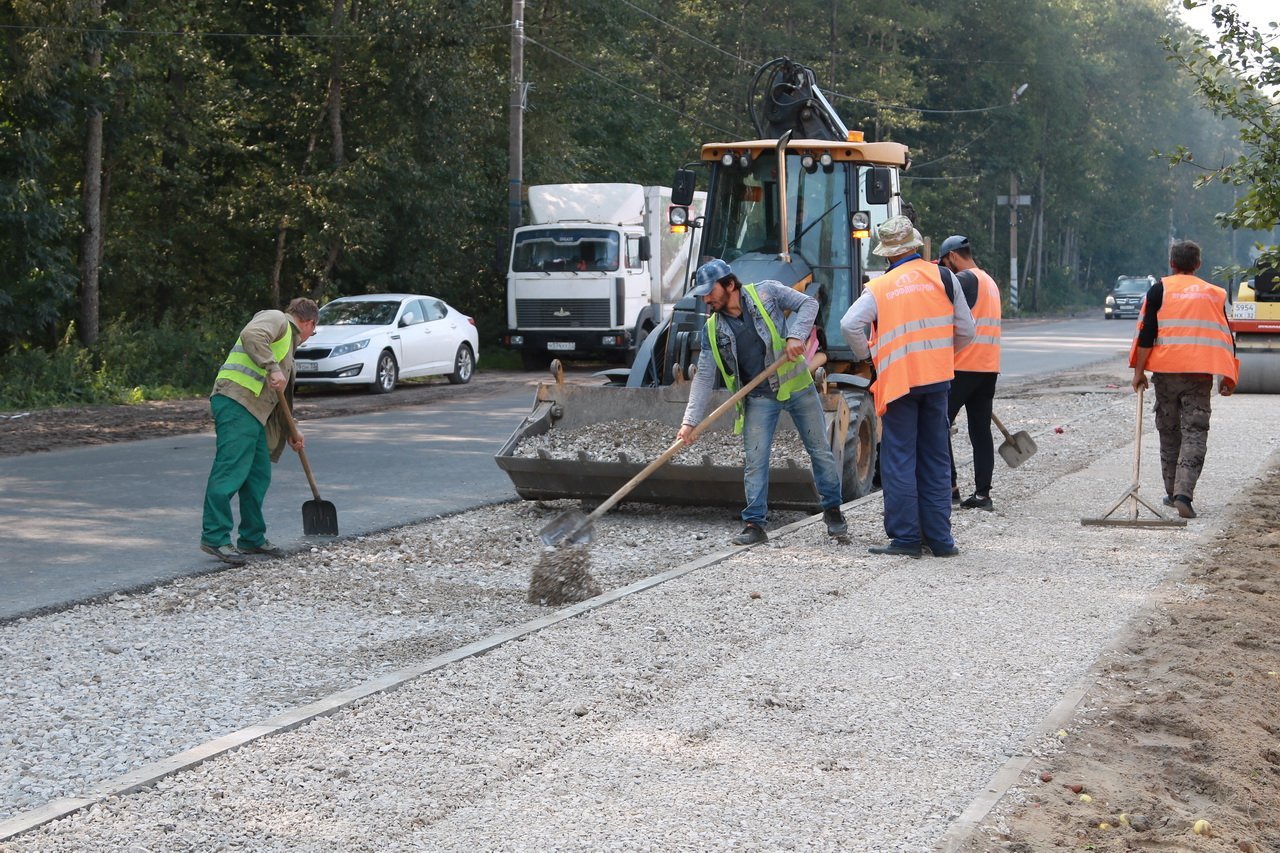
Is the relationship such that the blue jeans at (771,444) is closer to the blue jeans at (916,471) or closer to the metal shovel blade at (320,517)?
the blue jeans at (916,471)

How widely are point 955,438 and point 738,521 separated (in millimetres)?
6010

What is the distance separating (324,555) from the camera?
959cm

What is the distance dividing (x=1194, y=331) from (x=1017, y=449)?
1999 millimetres

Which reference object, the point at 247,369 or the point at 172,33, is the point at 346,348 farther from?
the point at 247,369

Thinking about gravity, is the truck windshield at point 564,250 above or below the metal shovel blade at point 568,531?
above

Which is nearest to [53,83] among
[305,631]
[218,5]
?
[218,5]

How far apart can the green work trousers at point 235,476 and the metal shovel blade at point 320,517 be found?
20.8 inches

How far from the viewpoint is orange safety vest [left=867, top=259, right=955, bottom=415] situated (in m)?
9.27

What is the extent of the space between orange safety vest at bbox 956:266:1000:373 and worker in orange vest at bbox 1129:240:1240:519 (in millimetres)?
947

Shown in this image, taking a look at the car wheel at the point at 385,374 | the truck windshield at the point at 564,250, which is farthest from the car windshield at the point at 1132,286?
the car wheel at the point at 385,374

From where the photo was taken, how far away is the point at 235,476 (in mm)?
9273

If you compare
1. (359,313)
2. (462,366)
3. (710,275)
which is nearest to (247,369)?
(710,275)

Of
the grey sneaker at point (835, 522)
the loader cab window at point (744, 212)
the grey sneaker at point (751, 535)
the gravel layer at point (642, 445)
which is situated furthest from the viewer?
the loader cab window at point (744, 212)

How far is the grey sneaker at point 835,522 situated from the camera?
9.91 m
